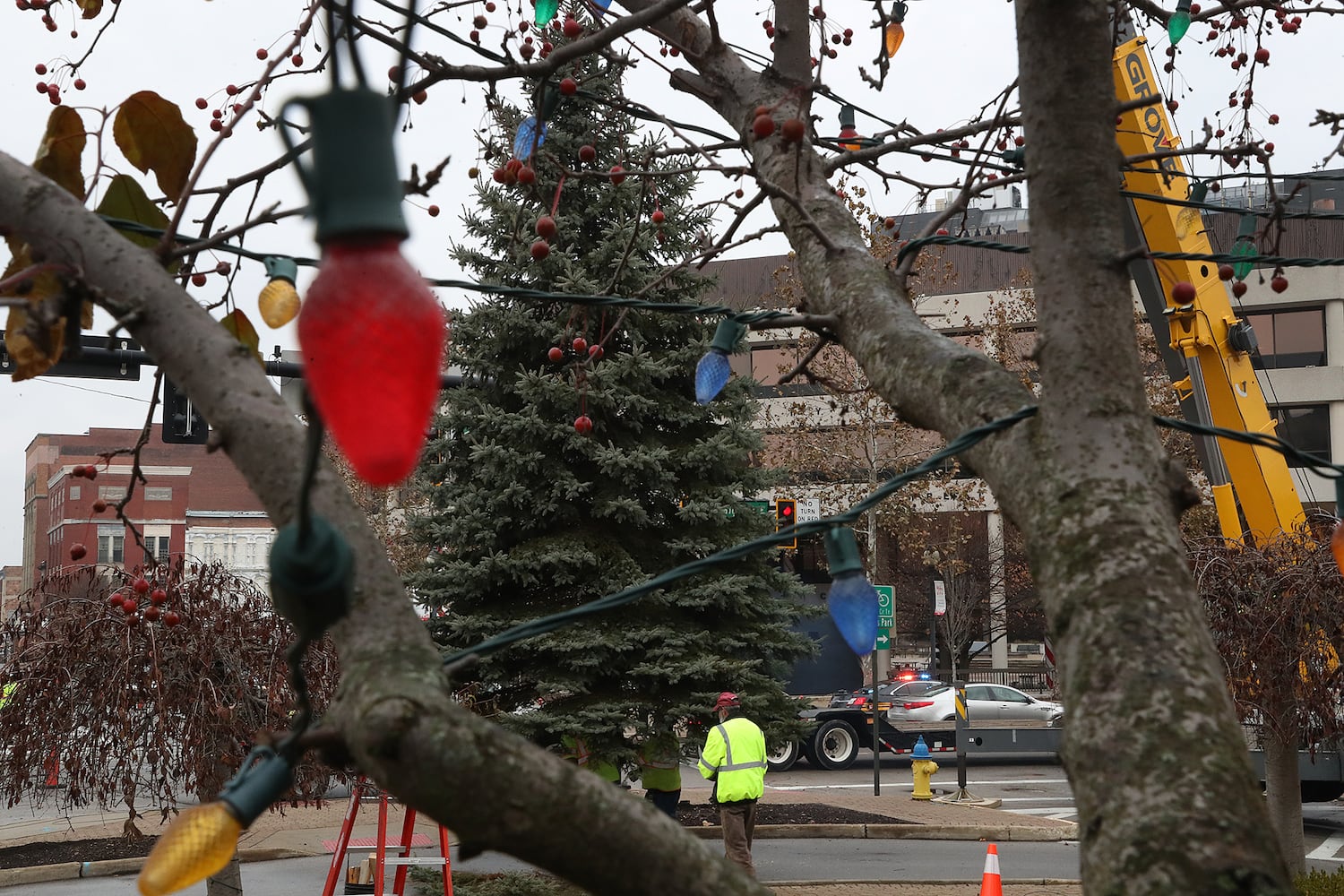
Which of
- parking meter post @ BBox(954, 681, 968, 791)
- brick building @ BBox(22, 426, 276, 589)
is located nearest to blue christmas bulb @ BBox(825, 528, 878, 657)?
parking meter post @ BBox(954, 681, 968, 791)

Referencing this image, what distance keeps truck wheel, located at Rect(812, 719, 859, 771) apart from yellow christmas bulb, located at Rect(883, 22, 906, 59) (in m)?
17.3

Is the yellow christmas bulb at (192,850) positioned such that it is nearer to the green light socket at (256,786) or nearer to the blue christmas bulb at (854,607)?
the green light socket at (256,786)

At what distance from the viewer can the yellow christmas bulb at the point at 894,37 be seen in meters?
5.26

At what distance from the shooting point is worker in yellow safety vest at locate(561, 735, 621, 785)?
12.3 m

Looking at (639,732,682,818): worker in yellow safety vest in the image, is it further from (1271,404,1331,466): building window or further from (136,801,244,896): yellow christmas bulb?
(1271,404,1331,466): building window

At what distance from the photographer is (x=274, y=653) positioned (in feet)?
28.7

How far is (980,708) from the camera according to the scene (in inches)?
890

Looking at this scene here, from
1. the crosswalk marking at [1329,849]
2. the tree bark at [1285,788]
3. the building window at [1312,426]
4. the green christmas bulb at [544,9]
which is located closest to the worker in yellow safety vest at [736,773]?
the tree bark at [1285,788]

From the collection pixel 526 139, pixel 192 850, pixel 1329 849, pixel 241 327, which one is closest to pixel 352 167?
pixel 192 850

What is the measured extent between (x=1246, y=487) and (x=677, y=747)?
6.11 meters

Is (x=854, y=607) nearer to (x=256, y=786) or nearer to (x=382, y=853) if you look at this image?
(x=256, y=786)

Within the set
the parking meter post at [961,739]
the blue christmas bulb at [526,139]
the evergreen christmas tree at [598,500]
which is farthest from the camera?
the parking meter post at [961,739]

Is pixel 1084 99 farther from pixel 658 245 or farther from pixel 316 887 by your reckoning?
pixel 658 245

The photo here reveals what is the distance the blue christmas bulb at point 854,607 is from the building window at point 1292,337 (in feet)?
129
